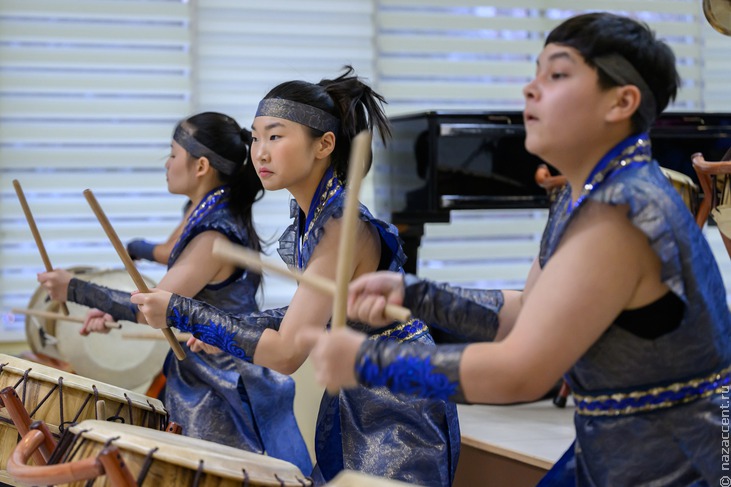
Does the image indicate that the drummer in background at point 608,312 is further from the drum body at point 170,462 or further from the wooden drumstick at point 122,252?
the wooden drumstick at point 122,252

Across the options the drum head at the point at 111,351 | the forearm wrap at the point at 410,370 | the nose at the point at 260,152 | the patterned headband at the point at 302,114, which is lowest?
the drum head at the point at 111,351

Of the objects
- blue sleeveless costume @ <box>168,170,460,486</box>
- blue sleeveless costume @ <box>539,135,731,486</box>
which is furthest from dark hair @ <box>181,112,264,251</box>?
blue sleeveless costume @ <box>539,135,731,486</box>

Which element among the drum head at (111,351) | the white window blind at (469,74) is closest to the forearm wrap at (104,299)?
the drum head at (111,351)

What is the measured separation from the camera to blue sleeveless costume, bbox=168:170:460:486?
2166 mm

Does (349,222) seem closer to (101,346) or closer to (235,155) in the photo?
(235,155)

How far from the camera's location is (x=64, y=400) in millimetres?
2236

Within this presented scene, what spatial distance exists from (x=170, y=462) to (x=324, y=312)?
2.00 ft

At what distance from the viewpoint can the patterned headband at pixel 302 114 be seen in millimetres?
2416

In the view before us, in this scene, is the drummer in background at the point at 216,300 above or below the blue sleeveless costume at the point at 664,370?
below

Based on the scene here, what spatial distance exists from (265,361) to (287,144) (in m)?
0.55

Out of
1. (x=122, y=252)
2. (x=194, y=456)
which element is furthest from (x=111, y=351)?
(x=194, y=456)

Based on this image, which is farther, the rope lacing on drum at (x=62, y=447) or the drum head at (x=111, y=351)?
the drum head at (x=111, y=351)

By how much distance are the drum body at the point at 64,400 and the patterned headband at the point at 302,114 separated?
755 mm

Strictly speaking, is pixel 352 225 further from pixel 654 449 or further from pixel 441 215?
pixel 441 215
